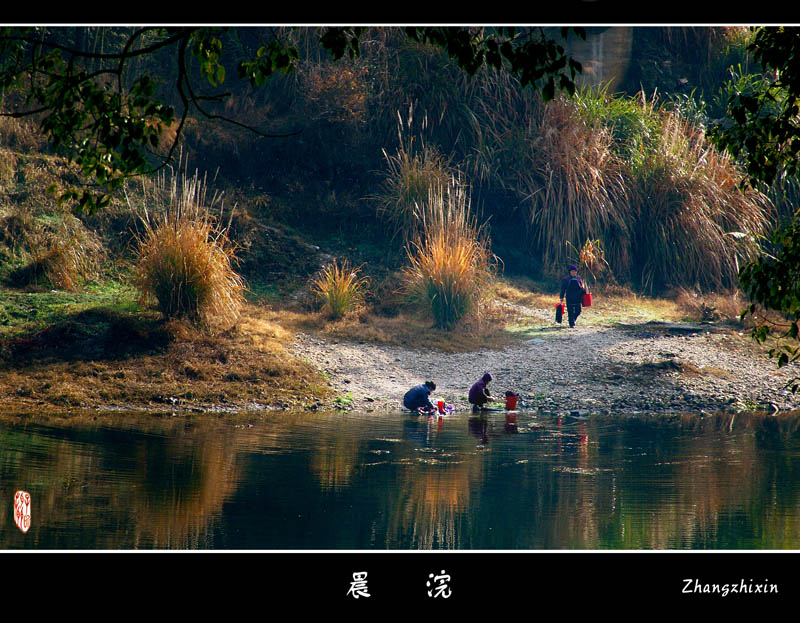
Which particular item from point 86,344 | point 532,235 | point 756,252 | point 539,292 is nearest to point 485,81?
point 532,235

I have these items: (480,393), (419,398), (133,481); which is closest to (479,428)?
(480,393)

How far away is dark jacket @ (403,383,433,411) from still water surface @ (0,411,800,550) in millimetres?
272

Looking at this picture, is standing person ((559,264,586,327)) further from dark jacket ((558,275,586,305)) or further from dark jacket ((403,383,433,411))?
dark jacket ((403,383,433,411))

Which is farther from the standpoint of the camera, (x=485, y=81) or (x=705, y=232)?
(x=485, y=81)

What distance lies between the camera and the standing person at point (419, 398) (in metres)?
13.5

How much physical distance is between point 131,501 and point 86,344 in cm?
629

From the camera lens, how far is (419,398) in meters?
13.5

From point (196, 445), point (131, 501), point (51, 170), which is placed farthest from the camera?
point (51, 170)

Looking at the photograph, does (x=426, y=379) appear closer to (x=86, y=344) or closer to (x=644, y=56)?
(x=86, y=344)

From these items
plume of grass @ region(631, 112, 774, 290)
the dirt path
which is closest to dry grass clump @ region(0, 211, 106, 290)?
the dirt path

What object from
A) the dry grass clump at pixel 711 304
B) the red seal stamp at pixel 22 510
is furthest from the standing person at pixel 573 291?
the red seal stamp at pixel 22 510

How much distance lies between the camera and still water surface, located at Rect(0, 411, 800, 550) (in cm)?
782

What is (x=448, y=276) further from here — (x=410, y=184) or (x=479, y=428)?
(x=479, y=428)

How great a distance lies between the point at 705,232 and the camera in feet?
67.0
